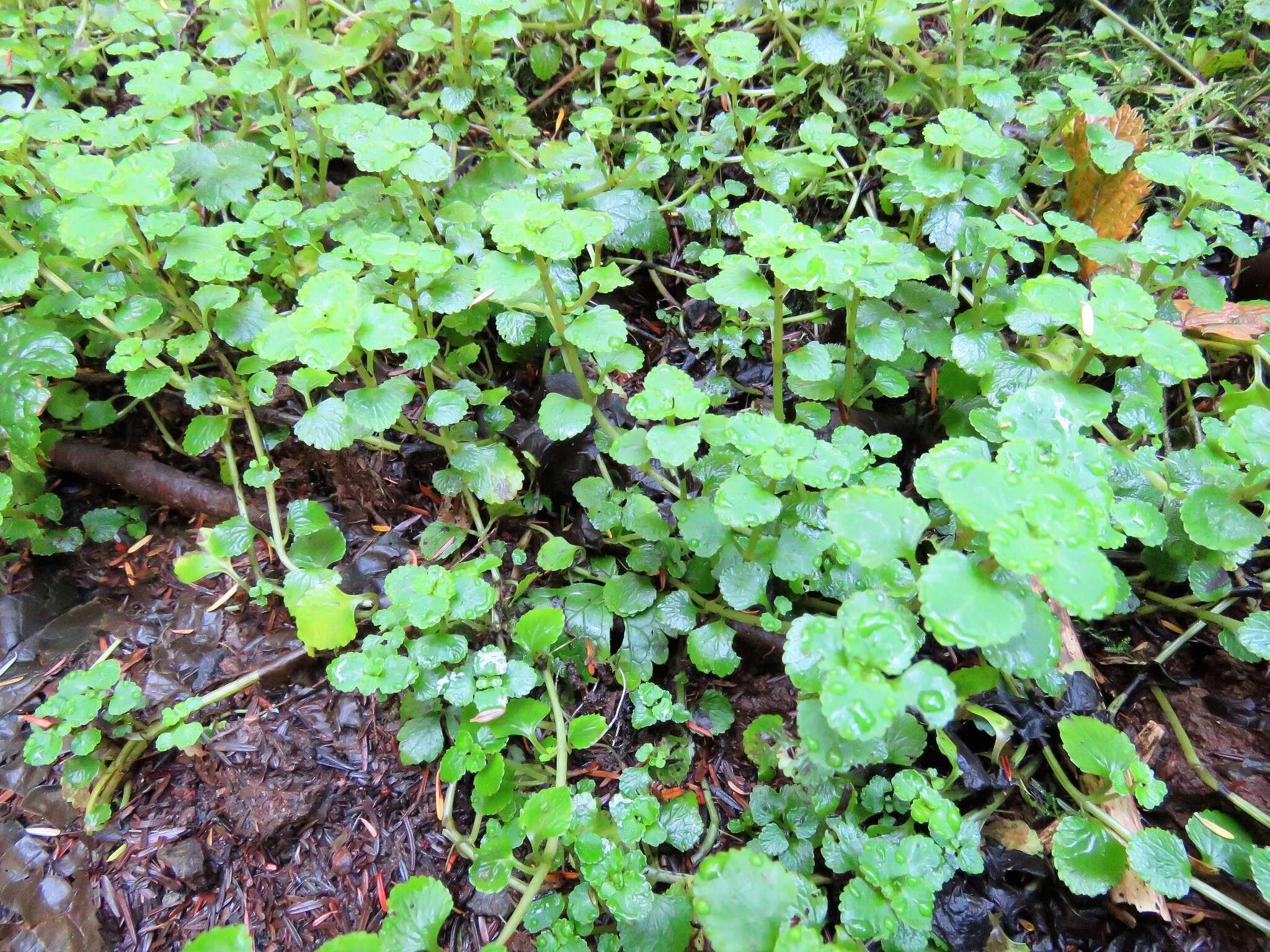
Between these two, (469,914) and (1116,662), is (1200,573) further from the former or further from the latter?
(469,914)

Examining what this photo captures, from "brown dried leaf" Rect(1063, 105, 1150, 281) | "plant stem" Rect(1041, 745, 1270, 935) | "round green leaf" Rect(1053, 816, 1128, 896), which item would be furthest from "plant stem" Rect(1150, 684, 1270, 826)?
"brown dried leaf" Rect(1063, 105, 1150, 281)

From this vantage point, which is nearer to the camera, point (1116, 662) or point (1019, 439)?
point (1019, 439)

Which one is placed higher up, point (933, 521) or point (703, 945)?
point (933, 521)

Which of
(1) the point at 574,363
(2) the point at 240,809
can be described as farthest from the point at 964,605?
(2) the point at 240,809

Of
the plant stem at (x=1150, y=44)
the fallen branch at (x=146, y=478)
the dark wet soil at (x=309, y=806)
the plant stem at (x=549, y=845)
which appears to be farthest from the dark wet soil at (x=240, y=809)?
the plant stem at (x=1150, y=44)

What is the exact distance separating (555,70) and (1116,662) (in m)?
2.86

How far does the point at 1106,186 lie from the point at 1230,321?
23.3 inches

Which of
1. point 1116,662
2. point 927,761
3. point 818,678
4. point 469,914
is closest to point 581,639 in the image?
point 469,914

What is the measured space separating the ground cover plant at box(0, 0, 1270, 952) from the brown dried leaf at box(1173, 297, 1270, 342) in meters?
0.02

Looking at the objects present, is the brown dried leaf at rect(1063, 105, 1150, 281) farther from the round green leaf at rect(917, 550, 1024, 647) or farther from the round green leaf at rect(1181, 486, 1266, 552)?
the round green leaf at rect(917, 550, 1024, 647)

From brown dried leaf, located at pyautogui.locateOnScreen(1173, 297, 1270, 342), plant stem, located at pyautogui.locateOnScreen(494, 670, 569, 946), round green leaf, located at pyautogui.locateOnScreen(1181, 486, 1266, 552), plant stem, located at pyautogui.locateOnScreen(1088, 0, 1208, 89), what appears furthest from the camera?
plant stem, located at pyautogui.locateOnScreen(1088, 0, 1208, 89)

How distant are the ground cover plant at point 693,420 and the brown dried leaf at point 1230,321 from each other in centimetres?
2

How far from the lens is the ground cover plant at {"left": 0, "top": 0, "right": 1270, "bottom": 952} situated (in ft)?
4.56

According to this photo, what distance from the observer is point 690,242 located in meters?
2.60
